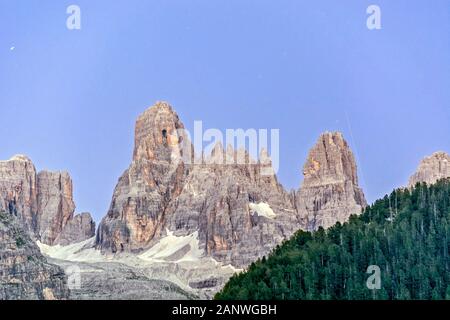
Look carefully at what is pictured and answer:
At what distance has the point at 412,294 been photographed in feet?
339

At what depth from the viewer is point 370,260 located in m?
113

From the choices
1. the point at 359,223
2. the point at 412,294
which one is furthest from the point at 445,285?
the point at 359,223

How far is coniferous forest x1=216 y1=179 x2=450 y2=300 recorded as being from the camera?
10294 cm

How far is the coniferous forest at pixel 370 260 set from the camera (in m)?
103

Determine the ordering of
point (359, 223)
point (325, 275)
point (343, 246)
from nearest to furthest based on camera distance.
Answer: point (325, 275), point (343, 246), point (359, 223)
